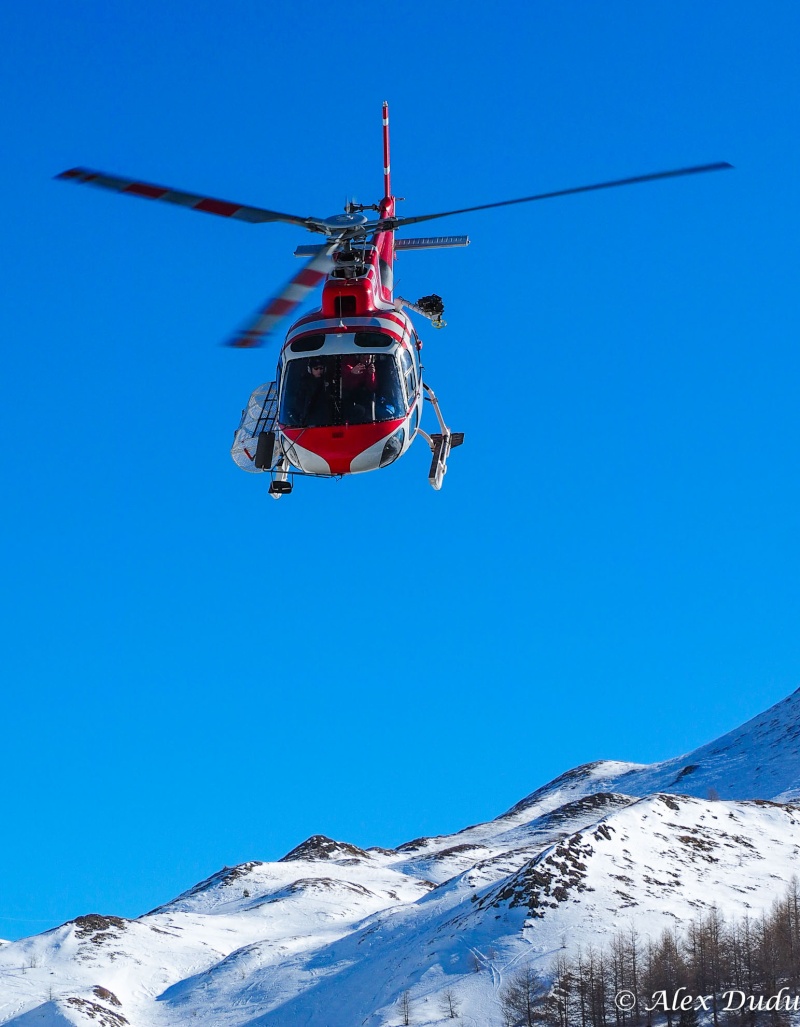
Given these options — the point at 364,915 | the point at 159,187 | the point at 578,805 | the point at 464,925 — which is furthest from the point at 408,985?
the point at 578,805

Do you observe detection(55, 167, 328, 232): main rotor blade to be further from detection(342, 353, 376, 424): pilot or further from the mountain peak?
the mountain peak

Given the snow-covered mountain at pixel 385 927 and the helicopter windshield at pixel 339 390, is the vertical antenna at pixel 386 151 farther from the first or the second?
the snow-covered mountain at pixel 385 927

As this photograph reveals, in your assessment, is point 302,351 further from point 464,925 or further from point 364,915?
point 364,915

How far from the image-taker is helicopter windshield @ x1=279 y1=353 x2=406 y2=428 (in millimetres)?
28422

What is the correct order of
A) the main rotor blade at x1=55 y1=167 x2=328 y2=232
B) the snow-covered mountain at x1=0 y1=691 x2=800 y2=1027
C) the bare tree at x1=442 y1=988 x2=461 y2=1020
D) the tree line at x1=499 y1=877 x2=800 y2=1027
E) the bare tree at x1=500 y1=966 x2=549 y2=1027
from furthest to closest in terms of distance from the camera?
1. the snow-covered mountain at x1=0 y1=691 x2=800 y2=1027
2. the bare tree at x1=442 y1=988 x2=461 y2=1020
3. the bare tree at x1=500 y1=966 x2=549 y2=1027
4. the tree line at x1=499 y1=877 x2=800 y2=1027
5. the main rotor blade at x1=55 y1=167 x2=328 y2=232

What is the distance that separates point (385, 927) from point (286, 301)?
205 ft

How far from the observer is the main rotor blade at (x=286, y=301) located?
26922mm

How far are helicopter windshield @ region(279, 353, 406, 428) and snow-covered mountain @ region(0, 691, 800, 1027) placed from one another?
147 ft

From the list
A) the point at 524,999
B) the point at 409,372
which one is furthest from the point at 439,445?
the point at 524,999

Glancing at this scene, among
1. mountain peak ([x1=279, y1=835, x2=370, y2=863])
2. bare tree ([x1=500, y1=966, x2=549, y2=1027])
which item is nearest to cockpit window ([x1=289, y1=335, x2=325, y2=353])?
bare tree ([x1=500, y1=966, x2=549, y2=1027])

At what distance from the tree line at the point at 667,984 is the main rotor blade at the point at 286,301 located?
4610 cm

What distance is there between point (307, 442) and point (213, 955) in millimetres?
64480

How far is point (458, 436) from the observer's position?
106 feet

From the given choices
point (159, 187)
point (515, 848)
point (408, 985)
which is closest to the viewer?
point (159, 187)
